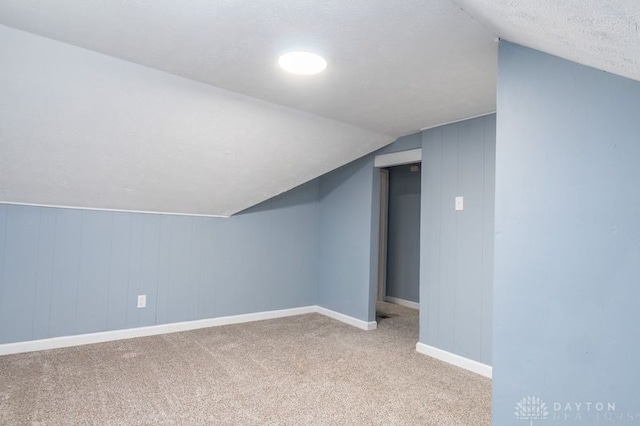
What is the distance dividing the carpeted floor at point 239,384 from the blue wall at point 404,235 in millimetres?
1891

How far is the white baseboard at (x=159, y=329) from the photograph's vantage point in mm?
2861

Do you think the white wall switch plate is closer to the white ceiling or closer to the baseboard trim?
the white ceiling

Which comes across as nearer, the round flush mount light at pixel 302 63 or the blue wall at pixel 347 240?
the round flush mount light at pixel 302 63

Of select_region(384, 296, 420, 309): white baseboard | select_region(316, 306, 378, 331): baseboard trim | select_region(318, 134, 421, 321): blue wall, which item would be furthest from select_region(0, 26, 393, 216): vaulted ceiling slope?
select_region(384, 296, 420, 309): white baseboard

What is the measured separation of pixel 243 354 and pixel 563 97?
107 inches

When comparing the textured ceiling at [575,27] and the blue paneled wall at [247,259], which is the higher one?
the textured ceiling at [575,27]

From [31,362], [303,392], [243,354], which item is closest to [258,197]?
[243,354]

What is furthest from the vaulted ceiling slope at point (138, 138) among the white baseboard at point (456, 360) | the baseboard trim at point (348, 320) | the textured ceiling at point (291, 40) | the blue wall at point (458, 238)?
the white baseboard at point (456, 360)

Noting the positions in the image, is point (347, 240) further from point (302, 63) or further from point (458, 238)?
point (302, 63)

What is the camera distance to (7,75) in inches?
72.3

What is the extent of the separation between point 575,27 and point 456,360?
2619 millimetres

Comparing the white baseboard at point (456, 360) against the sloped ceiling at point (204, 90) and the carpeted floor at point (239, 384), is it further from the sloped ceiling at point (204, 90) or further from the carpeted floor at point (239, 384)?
the sloped ceiling at point (204, 90)

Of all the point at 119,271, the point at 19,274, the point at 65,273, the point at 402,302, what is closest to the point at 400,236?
the point at 402,302

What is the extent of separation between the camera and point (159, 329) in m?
3.46
